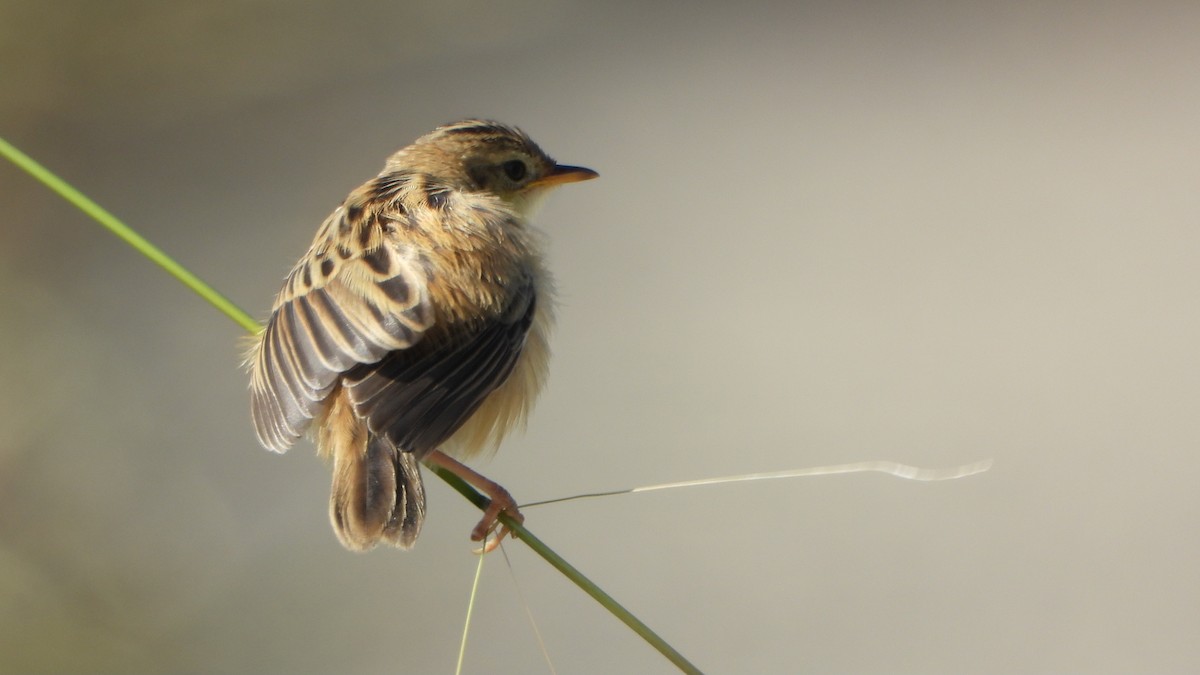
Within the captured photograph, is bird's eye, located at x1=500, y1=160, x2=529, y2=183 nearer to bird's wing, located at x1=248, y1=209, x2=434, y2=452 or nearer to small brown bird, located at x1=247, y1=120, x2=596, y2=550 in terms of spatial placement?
small brown bird, located at x1=247, y1=120, x2=596, y2=550

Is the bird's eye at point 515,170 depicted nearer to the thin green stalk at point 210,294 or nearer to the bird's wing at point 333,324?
the bird's wing at point 333,324

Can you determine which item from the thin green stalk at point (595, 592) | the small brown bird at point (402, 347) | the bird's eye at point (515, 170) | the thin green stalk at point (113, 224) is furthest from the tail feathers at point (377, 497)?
the bird's eye at point (515, 170)

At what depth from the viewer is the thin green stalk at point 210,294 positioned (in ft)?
6.85

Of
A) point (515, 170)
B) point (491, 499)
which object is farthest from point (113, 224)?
point (515, 170)

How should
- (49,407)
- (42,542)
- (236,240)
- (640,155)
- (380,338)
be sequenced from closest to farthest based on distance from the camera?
(380,338)
(42,542)
(49,407)
(236,240)
(640,155)

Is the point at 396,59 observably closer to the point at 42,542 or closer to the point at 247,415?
the point at 247,415

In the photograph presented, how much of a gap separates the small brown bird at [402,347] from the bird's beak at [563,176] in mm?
426

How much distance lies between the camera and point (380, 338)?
2.79 meters

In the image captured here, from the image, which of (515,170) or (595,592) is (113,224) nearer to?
(595,592)

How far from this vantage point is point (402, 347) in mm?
2777

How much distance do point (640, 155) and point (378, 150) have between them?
1.51m

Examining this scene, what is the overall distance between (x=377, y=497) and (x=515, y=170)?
64.6 inches

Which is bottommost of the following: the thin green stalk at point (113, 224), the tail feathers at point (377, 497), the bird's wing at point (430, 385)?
the tail feathers at point (377, 497)

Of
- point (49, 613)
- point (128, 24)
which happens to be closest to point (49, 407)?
point (49, 613)
